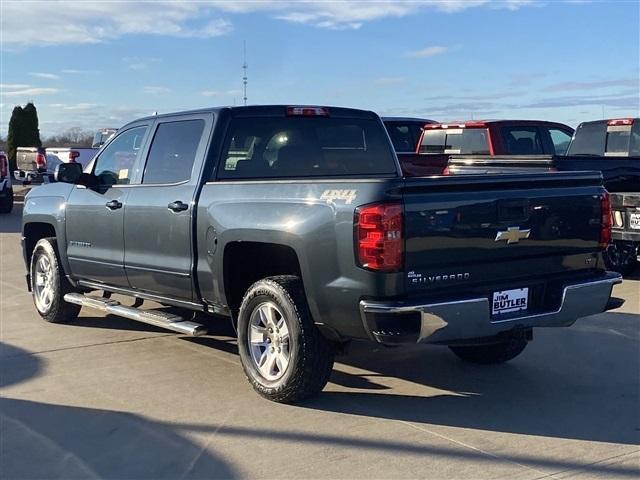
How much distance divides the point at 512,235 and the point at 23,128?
121 feet

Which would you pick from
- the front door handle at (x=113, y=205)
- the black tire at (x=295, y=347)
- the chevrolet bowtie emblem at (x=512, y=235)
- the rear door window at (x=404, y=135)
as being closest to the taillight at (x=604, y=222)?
the chevrolet bowtie emblem at (x=512, y=235)

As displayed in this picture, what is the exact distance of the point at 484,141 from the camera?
12117 millimetres

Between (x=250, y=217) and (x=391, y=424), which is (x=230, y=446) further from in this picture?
(x=250, y=217)

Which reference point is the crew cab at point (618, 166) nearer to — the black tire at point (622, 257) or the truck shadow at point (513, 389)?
the black tire at point (622, 257)

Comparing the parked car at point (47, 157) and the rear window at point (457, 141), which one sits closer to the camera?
the rear window at point (457, 141)

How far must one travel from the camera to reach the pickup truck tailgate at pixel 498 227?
15.5 ft

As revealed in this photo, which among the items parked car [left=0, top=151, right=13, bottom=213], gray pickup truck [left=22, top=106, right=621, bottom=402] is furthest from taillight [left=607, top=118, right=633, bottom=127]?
parked car [left=0, top=151, right=13, bottom=213]

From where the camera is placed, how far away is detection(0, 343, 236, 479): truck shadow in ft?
14.1

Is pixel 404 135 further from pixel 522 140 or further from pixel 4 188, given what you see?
pixel 4 188

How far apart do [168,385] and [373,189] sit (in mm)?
2285

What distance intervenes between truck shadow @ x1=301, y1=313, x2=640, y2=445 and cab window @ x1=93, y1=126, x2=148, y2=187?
2.47 m

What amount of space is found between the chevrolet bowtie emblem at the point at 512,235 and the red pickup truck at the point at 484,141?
21.6 ft

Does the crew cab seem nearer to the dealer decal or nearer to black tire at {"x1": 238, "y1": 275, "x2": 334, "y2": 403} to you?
black tire at {"x1": 238, "y1": 275, "x2": 334, "y2": 403}

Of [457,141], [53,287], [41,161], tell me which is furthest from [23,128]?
[53,287]
